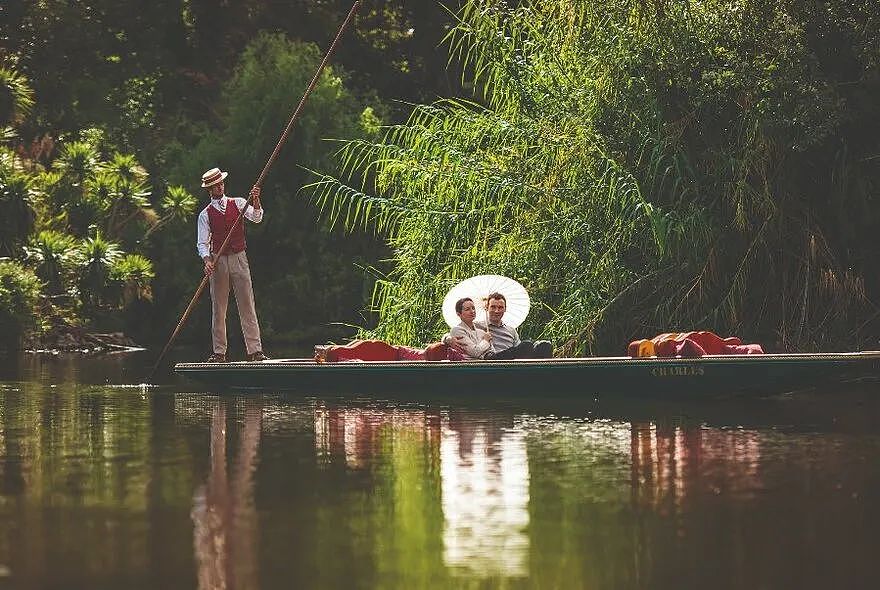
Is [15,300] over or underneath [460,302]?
over

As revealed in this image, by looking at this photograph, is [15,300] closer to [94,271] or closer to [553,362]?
[94,271]

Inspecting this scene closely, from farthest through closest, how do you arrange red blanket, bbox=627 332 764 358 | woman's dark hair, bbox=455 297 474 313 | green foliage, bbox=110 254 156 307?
green foliage, bbox=110 254 156 307 < woman's dark hair, bbox=455 297 474 313 < red blanket, bbox=627 332 764 358

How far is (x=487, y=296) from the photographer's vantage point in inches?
750

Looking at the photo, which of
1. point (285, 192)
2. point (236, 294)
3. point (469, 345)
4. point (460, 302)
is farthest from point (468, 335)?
point (285, 192)

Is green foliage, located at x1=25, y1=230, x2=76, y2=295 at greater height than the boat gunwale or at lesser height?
greater

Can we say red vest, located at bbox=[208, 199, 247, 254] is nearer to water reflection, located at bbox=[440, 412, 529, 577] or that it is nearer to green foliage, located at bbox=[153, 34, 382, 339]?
water reflection, located at bbox=[440, 412, 529, 577]

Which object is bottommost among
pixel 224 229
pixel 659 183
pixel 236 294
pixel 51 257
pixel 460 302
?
pixel 460 302

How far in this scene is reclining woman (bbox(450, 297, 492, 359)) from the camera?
1834 centimetres

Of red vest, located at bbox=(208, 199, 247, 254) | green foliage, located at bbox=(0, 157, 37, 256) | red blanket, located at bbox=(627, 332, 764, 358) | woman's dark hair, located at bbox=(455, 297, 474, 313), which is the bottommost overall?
red blanket, located at bbox=(627, 332, 764, 358)

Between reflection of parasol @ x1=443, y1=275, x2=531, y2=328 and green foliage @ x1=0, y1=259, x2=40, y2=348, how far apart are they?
51.3ft

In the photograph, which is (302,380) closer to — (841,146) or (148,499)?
(841,146)

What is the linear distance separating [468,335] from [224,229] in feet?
9.84

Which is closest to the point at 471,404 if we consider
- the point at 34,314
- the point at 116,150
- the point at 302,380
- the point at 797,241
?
the point at 302,380

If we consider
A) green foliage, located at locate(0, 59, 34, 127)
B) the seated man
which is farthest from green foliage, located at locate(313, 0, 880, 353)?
green foliage, located at locate(0, 59, 34, 127)
